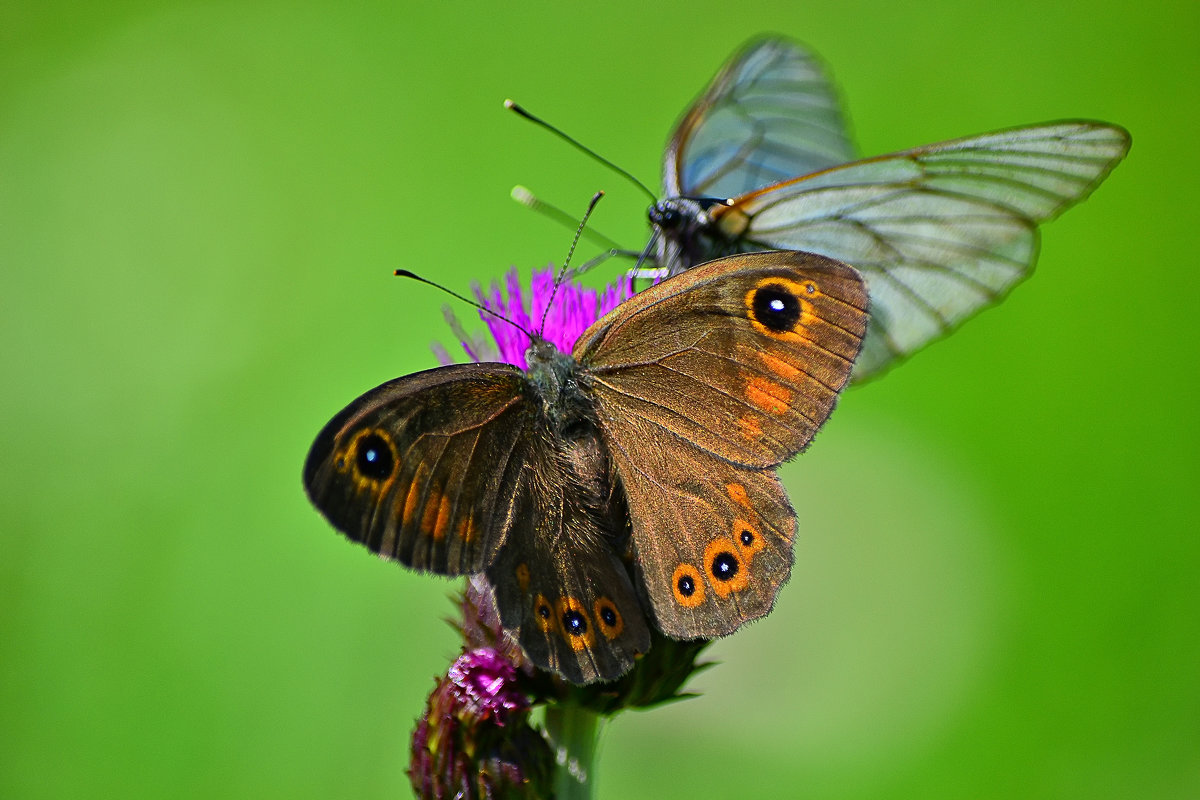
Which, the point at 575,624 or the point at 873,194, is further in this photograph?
the point at 873,194

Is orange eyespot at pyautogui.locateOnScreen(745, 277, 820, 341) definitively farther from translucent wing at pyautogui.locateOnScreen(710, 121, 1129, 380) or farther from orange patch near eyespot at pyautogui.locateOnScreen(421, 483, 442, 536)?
orange patch near eyespot at pyautogui.locateOnScreen(421, 483, 442, 536)

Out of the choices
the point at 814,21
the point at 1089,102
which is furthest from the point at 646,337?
the point at 814,21

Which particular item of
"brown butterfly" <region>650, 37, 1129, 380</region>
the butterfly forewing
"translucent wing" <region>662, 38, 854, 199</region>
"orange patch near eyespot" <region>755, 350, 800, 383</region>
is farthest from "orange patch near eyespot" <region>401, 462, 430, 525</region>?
"translucent wing" <region>662, 38, 854, 199</region>

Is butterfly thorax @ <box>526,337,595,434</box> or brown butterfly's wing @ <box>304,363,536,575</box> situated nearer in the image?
brown butterfly's wing @ <box>304,363,536,575</box>

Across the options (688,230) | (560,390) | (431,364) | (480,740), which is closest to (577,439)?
(560,390)

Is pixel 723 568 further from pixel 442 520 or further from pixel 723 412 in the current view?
pixel 442 520

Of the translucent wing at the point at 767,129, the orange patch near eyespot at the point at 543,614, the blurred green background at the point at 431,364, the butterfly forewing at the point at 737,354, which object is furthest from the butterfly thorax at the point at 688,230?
the blurred green background at the point at 431,364
